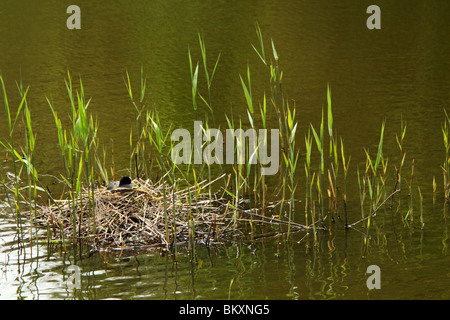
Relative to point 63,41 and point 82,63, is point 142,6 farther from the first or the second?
point 82,63

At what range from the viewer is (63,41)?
24.1 m

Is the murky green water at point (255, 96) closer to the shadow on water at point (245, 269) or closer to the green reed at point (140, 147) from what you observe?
the shadow on water at point (245, 269)

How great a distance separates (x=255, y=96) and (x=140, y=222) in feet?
30.6

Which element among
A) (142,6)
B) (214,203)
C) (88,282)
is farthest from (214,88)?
(142,6)

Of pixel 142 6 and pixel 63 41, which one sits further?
pixel 142 6

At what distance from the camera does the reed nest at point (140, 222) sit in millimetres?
7242

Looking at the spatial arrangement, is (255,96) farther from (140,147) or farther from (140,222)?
(140,222)

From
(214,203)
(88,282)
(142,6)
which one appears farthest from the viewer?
(142,6)

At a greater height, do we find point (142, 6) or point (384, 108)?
point (142, 6)

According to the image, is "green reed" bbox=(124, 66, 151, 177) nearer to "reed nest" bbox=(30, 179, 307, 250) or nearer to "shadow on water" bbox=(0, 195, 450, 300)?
"reed nest" bbox=(30, 179, 307, 250)

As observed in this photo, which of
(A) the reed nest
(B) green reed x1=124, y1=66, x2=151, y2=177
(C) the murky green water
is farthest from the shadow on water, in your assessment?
(B) green reed x1=124, y1=66, x2=151, y2=177

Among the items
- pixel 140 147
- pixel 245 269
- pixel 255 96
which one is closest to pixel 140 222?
pixel 245 269
